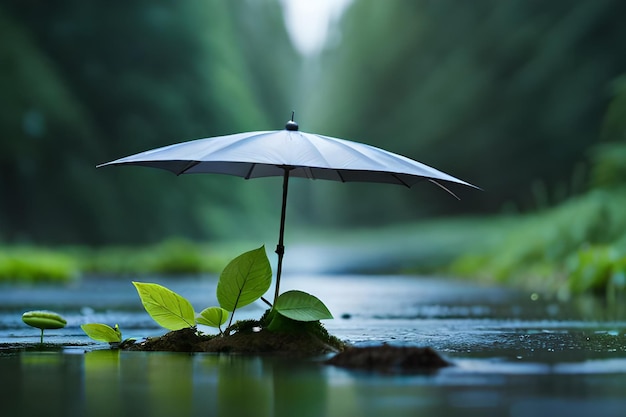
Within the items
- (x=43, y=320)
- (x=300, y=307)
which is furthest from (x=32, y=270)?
(x=300, y=307)

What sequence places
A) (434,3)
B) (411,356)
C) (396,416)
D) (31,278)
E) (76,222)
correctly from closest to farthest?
(396,416), (411,356), (31,278), (76,222), (434,3)

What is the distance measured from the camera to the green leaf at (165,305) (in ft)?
20.1

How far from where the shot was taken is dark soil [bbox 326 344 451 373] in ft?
16.6

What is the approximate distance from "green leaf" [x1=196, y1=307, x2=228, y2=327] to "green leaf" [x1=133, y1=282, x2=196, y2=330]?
0.26ft

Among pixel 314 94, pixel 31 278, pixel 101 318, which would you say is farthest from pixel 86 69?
pixel 101 318

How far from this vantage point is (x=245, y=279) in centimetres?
612

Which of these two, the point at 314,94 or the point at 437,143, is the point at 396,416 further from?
the point at 314,94

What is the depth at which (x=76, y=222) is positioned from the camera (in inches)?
1130

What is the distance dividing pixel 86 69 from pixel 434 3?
492 inches

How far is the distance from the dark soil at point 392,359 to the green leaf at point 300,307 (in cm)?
63

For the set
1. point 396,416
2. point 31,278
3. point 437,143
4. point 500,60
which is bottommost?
point 396,416

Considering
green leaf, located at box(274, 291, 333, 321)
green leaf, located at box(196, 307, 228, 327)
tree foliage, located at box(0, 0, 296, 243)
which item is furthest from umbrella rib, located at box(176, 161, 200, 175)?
tree foliage, located at box(0, 0, 296, 243)

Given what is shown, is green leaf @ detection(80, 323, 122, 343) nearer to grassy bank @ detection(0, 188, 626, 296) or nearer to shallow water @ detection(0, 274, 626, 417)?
shallow water @ detection(0, 274, 626, 417)

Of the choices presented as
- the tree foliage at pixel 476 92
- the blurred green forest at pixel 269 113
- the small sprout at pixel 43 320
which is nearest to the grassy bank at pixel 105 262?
the blurred green forest at pixel 269 113
